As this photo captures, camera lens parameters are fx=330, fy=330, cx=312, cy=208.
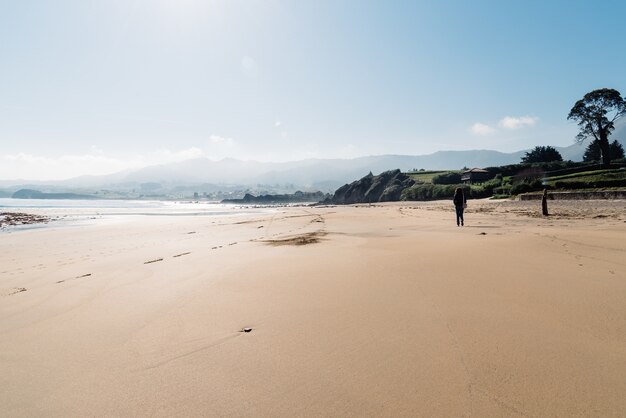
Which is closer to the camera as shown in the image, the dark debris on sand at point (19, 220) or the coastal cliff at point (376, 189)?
the dark debris on sand at point (19, 220)

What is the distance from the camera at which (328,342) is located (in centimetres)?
262

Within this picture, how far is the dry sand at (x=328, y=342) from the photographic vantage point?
1867 millimetres

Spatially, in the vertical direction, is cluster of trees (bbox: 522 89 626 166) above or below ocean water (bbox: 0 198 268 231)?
above

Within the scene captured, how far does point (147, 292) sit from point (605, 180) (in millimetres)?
33055

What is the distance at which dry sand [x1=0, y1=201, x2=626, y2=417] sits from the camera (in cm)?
187

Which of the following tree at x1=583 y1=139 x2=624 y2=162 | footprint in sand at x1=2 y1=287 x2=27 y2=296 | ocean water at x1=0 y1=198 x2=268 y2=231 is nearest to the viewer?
footprint in sand at x1=2 y1=287 x2=27 y2=296

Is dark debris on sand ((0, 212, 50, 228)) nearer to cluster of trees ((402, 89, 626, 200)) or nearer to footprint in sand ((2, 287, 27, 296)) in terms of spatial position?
footprint in sand ((2, 287, 27, 296))

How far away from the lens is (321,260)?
608 cm

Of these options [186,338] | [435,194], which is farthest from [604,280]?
[435,194]

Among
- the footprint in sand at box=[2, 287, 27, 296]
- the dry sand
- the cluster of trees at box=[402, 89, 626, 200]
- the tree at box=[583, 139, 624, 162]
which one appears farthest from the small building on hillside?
the footprint in sand at box=[2, 287, 27, 296]

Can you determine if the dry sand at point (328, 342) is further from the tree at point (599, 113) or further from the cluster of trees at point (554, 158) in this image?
the tree at point (599, 113)

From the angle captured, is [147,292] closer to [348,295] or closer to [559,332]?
[348,295]

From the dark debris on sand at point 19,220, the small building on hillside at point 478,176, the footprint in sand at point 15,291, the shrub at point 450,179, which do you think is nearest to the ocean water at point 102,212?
the dark debris on sand at point 19,220

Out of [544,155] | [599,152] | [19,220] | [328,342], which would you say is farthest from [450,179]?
[328,342]
